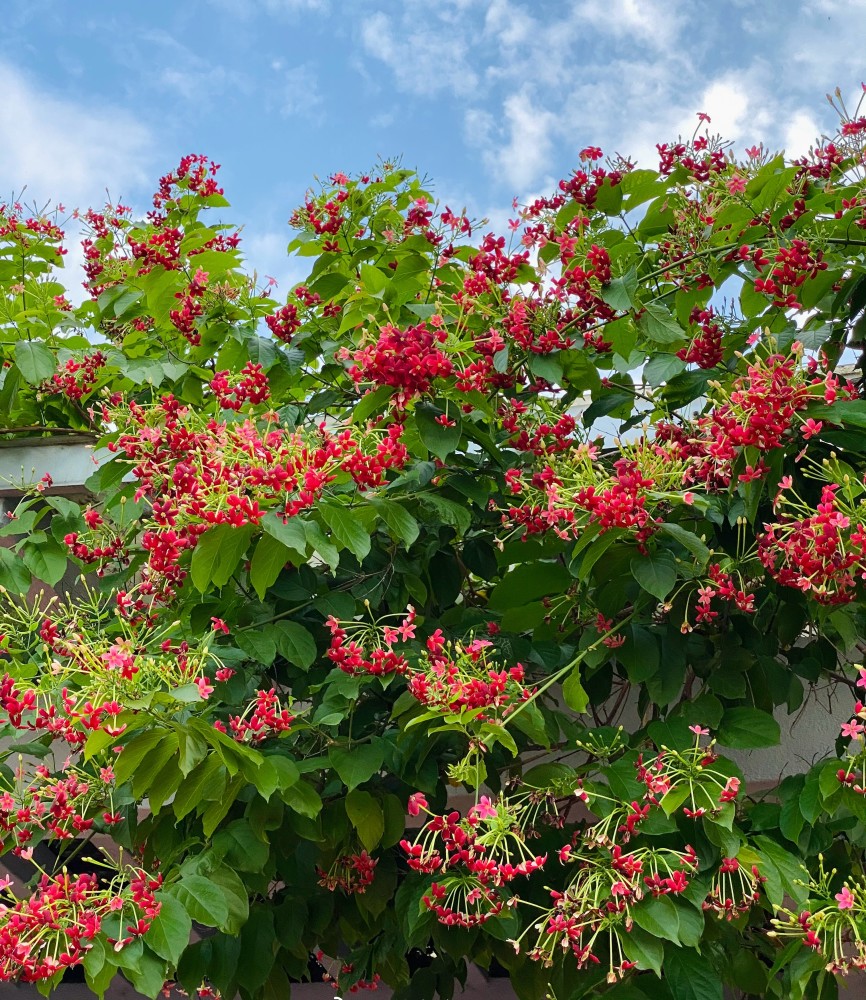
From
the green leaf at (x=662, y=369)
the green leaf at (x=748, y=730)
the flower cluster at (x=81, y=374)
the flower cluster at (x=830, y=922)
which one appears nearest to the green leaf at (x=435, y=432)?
the green leaf at (x=662, y=369)

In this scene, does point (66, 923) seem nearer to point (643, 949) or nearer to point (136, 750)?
point (136, 750)

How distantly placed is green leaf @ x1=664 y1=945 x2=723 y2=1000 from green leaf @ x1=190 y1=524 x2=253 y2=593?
1084 millimetres

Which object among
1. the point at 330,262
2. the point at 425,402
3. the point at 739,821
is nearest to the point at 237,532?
the point at 425,402

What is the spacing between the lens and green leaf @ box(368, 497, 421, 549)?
7.15 ft

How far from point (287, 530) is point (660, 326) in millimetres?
1132

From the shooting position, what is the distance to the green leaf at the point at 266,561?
2037 mm

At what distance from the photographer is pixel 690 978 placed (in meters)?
1.93

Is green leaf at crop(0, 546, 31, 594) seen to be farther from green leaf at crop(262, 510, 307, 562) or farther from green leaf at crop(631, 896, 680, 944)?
green leaf at crop(631, 896, 680, 944)

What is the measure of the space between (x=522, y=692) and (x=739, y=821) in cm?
57

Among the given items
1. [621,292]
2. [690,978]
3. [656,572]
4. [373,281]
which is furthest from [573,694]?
[373,281]

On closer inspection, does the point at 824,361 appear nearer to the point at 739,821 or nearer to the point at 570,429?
the point at 570,429

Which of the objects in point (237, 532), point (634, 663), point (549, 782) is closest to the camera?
point (237, 532)

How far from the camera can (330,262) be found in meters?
3.10

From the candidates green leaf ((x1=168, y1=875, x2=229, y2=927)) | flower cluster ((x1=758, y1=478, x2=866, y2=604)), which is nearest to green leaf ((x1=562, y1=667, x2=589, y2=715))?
flower cluster ((x1=758, y1=478, x2=866, y2=604))
